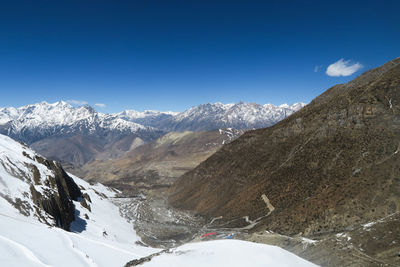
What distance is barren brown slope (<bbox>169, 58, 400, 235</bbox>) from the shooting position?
43812 mm

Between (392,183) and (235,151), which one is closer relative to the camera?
(392,183)

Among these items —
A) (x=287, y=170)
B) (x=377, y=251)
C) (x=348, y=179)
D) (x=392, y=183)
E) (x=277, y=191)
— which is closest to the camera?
(x=377, y=251)

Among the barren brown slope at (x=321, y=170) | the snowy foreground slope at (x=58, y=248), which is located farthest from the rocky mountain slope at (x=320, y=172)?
the snowy foreground slope at (x=58, y=248)

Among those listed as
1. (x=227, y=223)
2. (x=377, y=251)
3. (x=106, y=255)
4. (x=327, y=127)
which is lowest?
(x=227, y=223)

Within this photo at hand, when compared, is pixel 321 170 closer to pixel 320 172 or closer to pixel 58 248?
pixel 320 172

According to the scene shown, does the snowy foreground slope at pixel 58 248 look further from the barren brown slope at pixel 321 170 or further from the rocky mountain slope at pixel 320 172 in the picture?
the barren brown slope at pixel 321 170

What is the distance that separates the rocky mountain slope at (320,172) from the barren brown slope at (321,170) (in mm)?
147

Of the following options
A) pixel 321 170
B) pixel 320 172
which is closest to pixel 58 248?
pixel 320 172

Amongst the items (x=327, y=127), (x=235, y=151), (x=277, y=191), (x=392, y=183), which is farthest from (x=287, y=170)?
(x=235, y=151)

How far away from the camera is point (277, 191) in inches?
2660

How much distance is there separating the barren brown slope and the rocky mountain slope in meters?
0.15

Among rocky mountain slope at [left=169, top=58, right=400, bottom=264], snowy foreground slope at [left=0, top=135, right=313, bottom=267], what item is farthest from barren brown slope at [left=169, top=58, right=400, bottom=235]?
snowy foreground slope at [left=0, top=135, right=313, bottom=267]

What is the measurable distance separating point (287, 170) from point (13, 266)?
68.0 m

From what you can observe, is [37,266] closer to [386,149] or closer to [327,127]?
[386,149]
